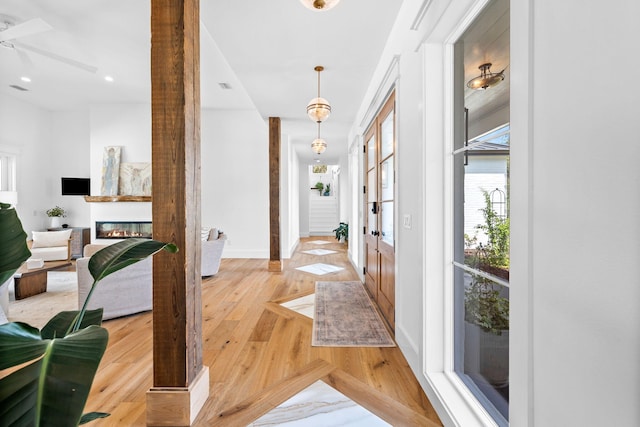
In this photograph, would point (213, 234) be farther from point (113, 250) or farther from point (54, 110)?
point (54, 110)

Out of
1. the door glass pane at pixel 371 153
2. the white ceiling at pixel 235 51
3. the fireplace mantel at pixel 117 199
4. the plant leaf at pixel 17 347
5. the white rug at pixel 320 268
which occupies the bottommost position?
the white rug at pixel 320 268

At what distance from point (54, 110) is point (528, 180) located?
8.87 metres

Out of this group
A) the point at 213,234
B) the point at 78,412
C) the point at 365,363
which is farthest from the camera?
the point at 213,234

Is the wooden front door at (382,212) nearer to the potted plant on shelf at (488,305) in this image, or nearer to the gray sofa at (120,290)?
the potted plant on shelf at (488,305)

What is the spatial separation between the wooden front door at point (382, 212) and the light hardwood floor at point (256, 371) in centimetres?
74

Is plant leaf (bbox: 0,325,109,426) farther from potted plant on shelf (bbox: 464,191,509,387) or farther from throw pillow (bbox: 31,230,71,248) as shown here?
throw pillow (bbox: 31,230,71,248)

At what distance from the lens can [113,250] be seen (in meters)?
0.72

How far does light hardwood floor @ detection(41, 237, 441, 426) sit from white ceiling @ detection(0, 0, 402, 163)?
265 cm

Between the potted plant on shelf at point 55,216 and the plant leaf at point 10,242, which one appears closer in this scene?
the plant leaf at point 10,242

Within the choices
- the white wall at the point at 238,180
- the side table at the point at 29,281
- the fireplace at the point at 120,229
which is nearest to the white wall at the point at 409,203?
the side table at the point at 29,281

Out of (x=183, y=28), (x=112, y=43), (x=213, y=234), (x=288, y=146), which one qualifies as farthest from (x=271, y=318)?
(x=288, y=146)

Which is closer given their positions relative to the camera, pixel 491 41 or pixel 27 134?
pixel 491 41

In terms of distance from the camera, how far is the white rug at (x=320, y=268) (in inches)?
197

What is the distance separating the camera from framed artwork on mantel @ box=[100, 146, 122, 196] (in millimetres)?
6098
